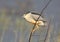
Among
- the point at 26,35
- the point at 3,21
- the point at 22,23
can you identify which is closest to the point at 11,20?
the point at 3,21

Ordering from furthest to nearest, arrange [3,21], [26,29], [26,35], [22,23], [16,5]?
[16,5] → [3,21] → [22,23] → [26,29] → [26,35]

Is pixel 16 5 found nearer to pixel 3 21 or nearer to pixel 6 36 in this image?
pixel 3 21

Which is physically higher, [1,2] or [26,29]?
[1,2]

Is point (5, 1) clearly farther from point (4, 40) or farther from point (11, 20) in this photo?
point (4, 40)

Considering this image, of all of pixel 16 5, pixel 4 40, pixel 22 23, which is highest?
pixel 16 5

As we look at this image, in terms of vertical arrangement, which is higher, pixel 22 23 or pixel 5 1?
pixel 5 1

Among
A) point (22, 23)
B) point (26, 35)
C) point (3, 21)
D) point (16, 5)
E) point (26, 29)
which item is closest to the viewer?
point (26, 35)

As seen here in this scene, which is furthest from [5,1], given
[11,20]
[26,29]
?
[26,29]

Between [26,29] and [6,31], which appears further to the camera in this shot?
[6,31]

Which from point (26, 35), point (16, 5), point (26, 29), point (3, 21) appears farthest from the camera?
point (16, 5)
